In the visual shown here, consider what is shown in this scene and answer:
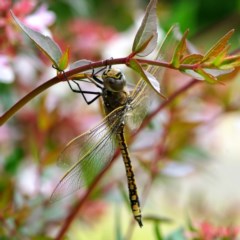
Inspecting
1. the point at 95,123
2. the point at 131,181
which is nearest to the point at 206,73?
the point at 131,181

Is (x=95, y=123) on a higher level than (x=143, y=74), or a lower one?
higher

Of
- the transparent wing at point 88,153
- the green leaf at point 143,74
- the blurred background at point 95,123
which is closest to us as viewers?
the green leaf at point 143,74

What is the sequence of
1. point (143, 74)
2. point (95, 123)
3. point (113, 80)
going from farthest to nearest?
point (95, 123) < point (113, 80) < point (143, 74)

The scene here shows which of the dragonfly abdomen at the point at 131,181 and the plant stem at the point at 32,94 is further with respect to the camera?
the dragonfly abdomen at the point at 131,181

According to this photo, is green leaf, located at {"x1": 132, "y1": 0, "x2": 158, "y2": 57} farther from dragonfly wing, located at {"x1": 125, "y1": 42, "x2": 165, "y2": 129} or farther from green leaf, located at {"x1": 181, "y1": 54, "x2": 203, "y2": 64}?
dragonfly wing, located at {"x1": 125, "y1": 42, "x2": 165, "y2": 129}

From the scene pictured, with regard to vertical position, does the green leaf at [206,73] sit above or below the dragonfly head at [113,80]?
below

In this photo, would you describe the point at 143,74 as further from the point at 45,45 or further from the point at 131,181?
the point at 131,181

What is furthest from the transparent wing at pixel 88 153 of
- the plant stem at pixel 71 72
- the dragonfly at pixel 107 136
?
the plant stem at pixel 71 72

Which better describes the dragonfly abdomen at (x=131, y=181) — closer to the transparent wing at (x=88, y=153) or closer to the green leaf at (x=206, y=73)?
the transparent wing at (x=88, y=153)
